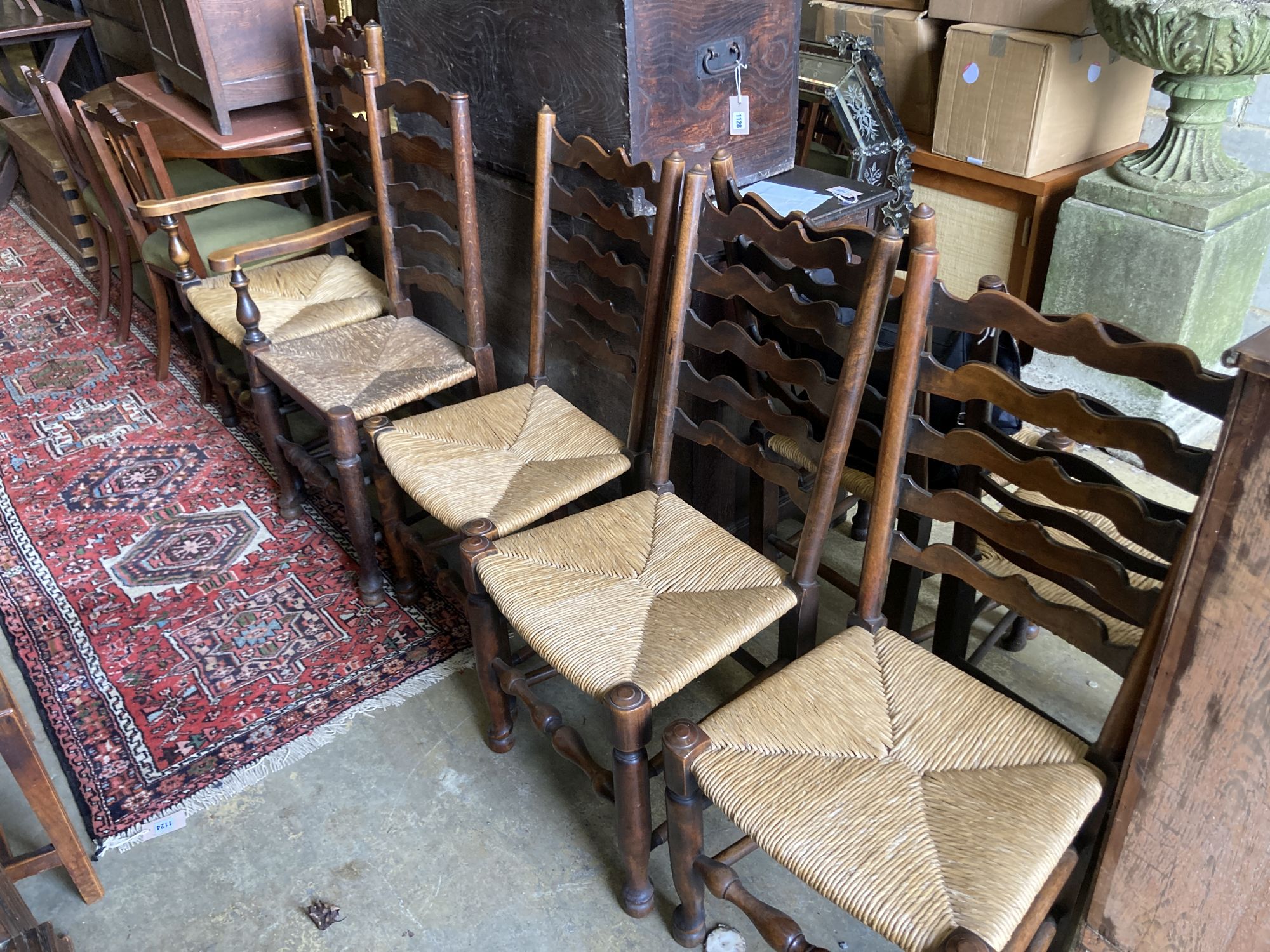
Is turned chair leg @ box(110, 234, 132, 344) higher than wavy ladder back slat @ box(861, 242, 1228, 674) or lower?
lower

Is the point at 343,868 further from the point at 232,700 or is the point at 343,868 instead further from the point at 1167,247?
the point at 1167,247

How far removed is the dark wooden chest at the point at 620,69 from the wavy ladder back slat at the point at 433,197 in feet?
0.37

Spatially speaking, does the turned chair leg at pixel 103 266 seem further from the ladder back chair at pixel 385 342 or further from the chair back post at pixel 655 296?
the chair back post at pixel 655 296

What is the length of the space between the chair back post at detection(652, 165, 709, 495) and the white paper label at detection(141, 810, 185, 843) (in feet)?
3.35

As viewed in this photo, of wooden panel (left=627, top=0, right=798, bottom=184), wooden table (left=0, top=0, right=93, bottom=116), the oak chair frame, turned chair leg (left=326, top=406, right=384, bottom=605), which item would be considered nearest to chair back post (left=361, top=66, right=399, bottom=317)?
turned chair leg (left=326, top=406, right=384, bottom=605)

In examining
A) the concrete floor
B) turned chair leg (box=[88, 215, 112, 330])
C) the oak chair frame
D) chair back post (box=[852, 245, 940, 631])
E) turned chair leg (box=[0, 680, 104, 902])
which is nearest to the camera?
chair back post (box=[852, 245, 940, 631])

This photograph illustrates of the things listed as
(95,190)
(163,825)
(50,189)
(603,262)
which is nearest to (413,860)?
(163,825)

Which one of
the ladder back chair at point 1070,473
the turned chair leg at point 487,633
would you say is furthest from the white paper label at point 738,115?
the turned chair leg at point 487,633

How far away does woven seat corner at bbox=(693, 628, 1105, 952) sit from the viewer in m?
1.05

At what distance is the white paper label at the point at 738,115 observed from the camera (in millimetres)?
1917

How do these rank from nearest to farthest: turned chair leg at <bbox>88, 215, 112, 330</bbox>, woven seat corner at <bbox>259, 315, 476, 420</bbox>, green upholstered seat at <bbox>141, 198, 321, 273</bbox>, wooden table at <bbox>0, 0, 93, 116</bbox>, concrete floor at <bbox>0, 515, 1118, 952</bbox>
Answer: concrete floor at <bbox>0, 515, 1118, 952</bbox>
woven seat corner at <bbox>259, 315, 476, 420</bbox>
green upholstered seat at <bbox>141, 198, 321, 273</bbox>
turned chair leg at <bbox>88, 215, 112, 330</bbox>
wooden table at <bbox>0, 0, 93, 116</bbox>

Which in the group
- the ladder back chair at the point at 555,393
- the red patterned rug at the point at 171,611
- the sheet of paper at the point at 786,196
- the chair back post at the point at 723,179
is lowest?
the red patterned rug at the point at 171,611

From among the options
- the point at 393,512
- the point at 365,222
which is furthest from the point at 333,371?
the point at 365,222

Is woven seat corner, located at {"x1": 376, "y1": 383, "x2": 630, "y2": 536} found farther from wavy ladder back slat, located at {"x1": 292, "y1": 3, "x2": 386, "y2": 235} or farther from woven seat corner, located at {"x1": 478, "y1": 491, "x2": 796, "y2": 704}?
wavy ladder back slat, located at {"x1": 292, "y1": 3, "x2": 386, "y2": 235}
